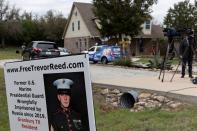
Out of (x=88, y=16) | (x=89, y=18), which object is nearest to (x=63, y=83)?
(x=89, y=18)

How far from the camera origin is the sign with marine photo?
152 inches

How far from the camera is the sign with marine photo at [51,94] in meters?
3.86

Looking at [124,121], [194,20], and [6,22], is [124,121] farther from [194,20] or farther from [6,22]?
[6,22]

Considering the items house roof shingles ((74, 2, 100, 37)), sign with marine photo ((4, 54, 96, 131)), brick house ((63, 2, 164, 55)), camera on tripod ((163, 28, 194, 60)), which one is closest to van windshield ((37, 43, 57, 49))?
camera on tripod ((163, 28, 194, 60))

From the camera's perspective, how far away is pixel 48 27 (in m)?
70.1

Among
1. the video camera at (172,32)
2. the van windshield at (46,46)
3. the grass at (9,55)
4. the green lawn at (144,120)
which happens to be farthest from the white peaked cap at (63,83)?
the grass at (9,55)

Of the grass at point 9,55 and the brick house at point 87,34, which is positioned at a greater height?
the brick house at point 87,34

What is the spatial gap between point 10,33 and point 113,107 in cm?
6418

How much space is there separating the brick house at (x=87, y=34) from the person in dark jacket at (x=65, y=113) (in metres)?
52.4

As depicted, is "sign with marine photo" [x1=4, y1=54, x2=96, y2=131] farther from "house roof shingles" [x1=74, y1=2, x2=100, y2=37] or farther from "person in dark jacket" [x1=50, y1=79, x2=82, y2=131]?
"house roof shingles" [x1=74, y1=2, x2=100, y2=37]

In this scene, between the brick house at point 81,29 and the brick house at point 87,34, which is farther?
the brick house at point 87,34

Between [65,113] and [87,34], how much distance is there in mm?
54305

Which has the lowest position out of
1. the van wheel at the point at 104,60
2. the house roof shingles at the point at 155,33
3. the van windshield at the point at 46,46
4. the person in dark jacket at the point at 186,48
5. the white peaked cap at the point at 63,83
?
the van wheel at the point at 104,60

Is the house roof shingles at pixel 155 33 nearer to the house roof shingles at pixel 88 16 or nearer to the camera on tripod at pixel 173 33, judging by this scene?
the house roof shingles at pixel 88 16
